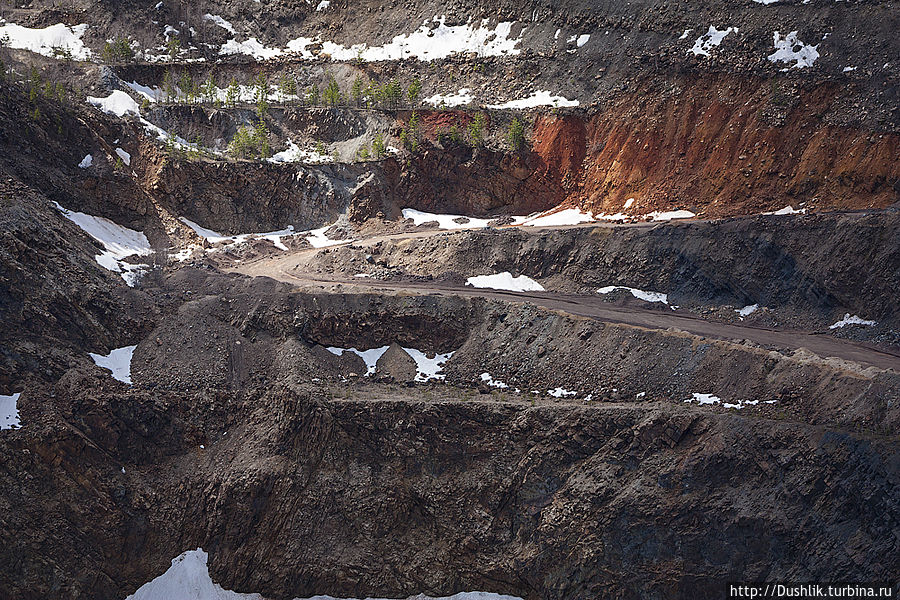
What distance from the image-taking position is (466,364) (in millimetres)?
43219

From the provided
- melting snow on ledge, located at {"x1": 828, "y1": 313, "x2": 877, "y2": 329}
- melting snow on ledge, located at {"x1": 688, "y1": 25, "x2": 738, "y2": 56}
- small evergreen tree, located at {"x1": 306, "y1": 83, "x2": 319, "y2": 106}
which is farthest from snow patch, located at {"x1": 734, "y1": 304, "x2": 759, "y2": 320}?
small evergreen tree, located at {"x1": 306, "y1": 83, "x2": 319, "y2": 106}

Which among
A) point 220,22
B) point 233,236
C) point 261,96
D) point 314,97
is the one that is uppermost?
point 220,22

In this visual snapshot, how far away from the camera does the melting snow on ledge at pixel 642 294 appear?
47.5 meters

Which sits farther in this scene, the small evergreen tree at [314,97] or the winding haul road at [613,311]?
the small evergreen tree at [314,97]

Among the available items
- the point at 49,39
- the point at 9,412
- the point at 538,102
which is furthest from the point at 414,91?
the point at 9,412

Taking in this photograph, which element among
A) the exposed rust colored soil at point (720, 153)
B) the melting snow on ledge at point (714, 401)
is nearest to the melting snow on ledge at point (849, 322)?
the exposed rust colored soil at point (720, 153)

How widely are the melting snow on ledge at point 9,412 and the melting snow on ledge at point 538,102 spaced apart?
46297mm

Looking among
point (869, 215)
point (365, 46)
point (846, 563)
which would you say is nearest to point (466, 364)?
point (846, 563)

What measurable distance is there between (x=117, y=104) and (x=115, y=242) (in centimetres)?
1783

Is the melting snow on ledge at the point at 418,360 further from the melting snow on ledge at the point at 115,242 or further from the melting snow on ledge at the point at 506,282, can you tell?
the melting snow on ledge at the point at 115,242

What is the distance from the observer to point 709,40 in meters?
62.8

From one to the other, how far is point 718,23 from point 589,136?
13504mm

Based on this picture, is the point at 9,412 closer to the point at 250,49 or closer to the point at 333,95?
the point at 333,95

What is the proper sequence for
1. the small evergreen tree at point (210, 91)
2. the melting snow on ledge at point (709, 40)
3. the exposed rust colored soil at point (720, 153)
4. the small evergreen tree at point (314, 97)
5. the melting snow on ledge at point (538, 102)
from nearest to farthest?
1. the exposed rust colored soil at point (720, 153)
2. the melting snow on ledge at point (709, 40)
3. the melting snow on ledge at point (538, 102)
4. the small evergreen tree at point (314, 97)
5. the small evergreen tree at point (210, 91)
